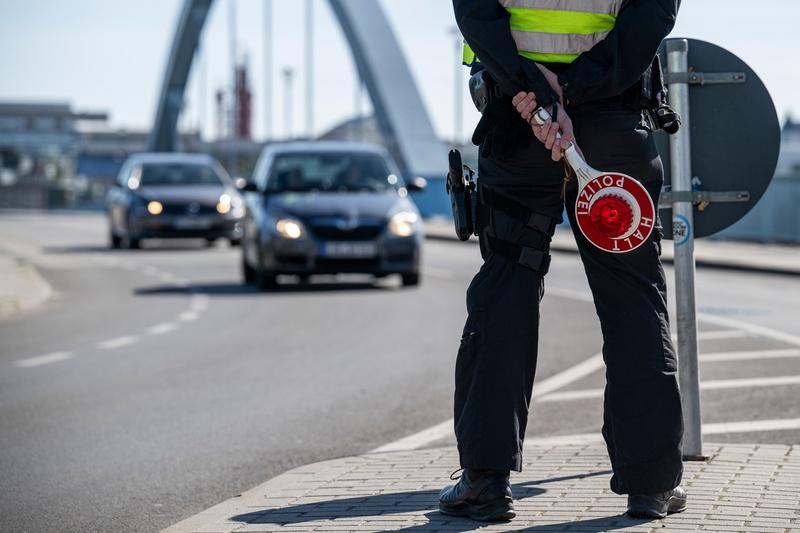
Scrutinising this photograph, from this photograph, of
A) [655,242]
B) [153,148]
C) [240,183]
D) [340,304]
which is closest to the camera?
[655,242]

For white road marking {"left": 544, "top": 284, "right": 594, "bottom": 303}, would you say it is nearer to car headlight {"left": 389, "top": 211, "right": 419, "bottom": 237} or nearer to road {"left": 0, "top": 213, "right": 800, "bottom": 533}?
road {"left": 0, "top": 213, "right": 800, "bottom": 533}

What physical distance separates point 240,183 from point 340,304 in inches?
114

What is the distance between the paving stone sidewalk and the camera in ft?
13.6

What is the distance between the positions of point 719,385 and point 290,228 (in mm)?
8679

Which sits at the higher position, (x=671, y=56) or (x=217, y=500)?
(x=671, y=56)

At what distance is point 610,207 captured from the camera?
4.09 metres

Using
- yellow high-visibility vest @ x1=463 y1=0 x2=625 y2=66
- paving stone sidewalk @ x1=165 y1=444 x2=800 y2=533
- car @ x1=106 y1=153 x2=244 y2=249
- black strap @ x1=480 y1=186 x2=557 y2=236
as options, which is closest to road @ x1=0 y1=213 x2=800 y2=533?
paving stone sidewalk @ x1=165 y1=444 x2=800 y2=533

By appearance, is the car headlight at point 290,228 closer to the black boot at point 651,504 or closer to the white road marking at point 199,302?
the white road marking at point 199,302

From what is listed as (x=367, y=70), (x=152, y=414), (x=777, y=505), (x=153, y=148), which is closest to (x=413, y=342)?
(x=152, y=414)

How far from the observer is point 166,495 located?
5348 millimetres

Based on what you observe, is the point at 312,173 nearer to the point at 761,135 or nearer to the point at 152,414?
the point at 152,414

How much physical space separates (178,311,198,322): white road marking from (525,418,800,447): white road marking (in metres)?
7.19

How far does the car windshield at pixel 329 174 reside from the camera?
17.4m

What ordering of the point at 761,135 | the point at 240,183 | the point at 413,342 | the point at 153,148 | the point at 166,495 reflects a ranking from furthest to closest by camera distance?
the point at 153,148
the point at 240,183
the point at 413,342
the point at 166,495
the point at 761,135
